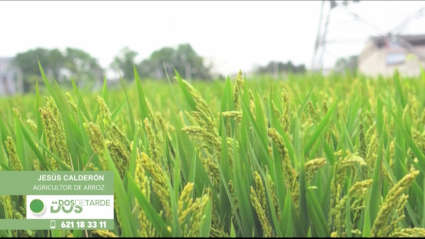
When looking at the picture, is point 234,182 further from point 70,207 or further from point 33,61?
point 33,61

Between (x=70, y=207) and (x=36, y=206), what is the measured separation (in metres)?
0.07

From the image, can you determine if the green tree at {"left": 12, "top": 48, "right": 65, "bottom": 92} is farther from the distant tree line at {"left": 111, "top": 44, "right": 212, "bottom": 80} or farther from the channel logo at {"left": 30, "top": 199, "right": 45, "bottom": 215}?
the channel logo at {"left": 30, "top": 199, "right": 45, "bottom": 215}

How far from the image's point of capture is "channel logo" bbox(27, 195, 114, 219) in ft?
2.10

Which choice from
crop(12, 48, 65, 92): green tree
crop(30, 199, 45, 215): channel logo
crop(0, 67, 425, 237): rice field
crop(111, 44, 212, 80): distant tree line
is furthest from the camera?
crop(12, 48, 65, 92): green tree

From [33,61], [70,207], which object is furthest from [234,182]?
[33,61]

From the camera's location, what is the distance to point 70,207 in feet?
2.17

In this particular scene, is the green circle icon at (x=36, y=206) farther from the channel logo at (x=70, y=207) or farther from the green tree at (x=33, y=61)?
the green tree at (x=33, y=61)

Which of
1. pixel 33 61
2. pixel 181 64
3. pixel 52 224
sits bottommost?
pixel 52 224

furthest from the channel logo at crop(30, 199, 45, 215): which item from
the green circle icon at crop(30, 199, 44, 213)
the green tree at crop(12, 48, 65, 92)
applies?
the green tree at crop(12, 48, 65, 92)

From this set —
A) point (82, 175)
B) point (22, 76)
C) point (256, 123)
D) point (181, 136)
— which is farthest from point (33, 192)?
point (22, 76)

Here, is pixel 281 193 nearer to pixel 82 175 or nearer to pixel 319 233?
pixel 319 233

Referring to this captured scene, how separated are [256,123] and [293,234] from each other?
0.75 ft

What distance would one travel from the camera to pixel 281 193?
2.11 feet

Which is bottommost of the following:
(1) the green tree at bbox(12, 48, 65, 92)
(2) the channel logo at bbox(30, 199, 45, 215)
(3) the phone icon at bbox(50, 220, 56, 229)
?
(3) the phone icon at bbox(50, 220, 56, 229)
